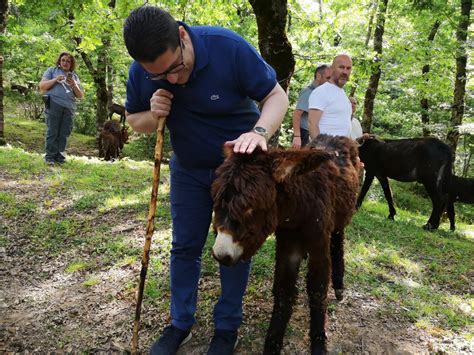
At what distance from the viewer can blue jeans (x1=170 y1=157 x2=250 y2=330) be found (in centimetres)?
289

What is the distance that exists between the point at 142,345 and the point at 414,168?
23.4ft

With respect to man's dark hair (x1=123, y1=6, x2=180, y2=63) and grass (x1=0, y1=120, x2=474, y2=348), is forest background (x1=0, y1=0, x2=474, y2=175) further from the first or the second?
man's dark hair (x1=123, y1=6, x2=180, y2=63)

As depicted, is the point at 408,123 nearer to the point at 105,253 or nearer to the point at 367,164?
the point at 367,164

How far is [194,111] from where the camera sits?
269 centimetres

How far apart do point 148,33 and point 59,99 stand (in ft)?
25.6

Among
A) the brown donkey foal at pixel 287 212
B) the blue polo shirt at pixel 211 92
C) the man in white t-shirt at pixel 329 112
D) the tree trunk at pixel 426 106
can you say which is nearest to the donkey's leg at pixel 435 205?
the man in white t-shirt at pixel 329 112

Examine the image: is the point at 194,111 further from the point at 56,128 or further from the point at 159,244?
the point at 56,128

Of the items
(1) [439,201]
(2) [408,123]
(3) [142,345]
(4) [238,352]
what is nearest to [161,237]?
(3) [142,345]

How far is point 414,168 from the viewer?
846cm

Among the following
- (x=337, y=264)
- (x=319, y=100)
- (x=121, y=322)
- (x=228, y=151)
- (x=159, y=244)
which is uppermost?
(x=319, y=100)

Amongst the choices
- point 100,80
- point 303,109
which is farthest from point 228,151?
point 100,80

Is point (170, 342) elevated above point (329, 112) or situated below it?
below

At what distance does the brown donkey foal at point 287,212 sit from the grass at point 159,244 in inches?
36.8

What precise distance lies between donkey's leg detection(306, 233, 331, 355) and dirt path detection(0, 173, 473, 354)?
0.71 ft
